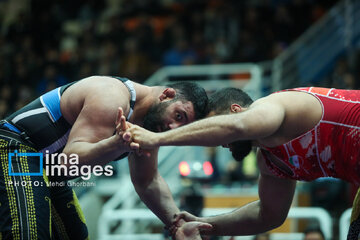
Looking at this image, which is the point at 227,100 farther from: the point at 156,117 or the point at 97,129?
the point at 97,129

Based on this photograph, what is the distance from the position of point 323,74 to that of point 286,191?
6284mm

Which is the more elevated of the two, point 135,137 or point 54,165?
point 135,137

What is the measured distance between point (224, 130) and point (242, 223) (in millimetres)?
1235

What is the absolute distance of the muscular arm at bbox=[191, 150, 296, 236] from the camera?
4223 mm

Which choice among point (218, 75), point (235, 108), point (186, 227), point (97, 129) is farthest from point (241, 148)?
point (218, 75)

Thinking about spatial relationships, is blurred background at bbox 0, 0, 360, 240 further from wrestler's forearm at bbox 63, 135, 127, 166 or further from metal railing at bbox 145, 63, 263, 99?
wrestler's forearm at bbox 63, 135, 127, 166

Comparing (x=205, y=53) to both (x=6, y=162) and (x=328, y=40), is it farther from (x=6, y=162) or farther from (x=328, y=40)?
(x=6, y=162)

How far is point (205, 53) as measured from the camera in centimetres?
1104

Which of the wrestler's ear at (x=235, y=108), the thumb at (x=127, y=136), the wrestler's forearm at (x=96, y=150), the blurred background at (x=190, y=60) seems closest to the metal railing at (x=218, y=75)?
the blurred background at (x=190, y=60)

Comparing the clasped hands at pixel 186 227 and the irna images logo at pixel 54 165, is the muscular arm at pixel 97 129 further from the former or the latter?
the clasped hands at pixel 186 227

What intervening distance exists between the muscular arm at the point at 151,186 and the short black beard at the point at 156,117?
1.21 feet

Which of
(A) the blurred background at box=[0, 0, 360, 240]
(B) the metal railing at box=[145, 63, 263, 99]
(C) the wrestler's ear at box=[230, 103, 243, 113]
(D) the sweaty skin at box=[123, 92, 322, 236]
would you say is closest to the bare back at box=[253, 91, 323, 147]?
(D) the sweaty skin at box=[123, 92, 322, 236]

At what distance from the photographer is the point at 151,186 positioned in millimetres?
4527

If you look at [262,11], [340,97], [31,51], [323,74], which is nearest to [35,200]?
[340,97]
